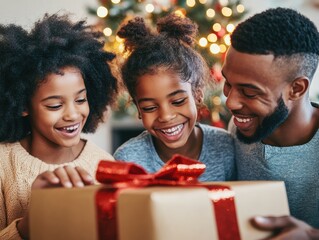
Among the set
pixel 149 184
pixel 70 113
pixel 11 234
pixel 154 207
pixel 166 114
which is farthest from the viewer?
pixel 166 114

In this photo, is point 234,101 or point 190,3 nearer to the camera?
point 234,101

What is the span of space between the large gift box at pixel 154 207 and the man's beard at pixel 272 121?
0.34 m

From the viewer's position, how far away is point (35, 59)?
1269 mm

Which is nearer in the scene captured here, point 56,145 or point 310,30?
point 310,30

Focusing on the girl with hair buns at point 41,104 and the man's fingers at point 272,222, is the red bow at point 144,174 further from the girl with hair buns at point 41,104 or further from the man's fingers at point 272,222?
the girl with hair buns at point 41,104

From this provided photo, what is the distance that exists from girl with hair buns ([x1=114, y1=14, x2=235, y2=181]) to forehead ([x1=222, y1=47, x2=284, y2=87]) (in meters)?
0.25

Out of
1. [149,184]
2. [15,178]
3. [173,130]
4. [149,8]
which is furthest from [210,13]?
[149,184]

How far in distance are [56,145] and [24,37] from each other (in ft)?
0.95

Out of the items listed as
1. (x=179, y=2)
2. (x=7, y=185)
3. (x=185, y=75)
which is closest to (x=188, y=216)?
(x=7, y=185)

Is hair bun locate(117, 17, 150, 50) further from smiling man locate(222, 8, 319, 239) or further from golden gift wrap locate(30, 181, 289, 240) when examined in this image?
golden gift wrap locate(30, 181, 289, 240)

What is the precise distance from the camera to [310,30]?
118 cm

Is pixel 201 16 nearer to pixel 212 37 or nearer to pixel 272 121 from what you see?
pixel 212 37

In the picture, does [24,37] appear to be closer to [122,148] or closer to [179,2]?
[122,148]

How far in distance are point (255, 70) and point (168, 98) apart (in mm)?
301
